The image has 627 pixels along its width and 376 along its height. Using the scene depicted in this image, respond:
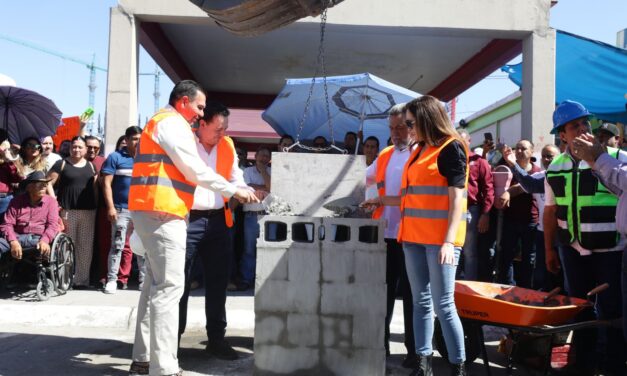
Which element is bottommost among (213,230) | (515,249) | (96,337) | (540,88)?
(96,337)

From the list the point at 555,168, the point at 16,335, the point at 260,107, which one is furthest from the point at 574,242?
the point at 260,107

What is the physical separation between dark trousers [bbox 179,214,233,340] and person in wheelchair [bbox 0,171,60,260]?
288cm

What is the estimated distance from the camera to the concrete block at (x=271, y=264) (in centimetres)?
446

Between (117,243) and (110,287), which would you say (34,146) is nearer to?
(117,243)

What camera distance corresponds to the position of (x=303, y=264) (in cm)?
447

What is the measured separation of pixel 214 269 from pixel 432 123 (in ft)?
7.57

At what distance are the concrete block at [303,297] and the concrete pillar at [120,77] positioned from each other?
5.04 meters

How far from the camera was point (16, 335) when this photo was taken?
5.65 meters

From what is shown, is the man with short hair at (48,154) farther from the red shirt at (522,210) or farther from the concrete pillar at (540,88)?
the concrete pillar at (540,88)

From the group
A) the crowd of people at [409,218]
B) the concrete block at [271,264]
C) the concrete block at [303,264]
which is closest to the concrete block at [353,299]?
the concrete block at [303,264]

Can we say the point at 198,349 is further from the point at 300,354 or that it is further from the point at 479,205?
the point at 479,205

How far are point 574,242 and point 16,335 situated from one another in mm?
5126

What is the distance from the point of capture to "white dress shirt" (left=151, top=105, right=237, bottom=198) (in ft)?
13.8

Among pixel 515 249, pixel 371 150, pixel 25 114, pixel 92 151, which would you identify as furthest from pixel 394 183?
pixel 25 114
